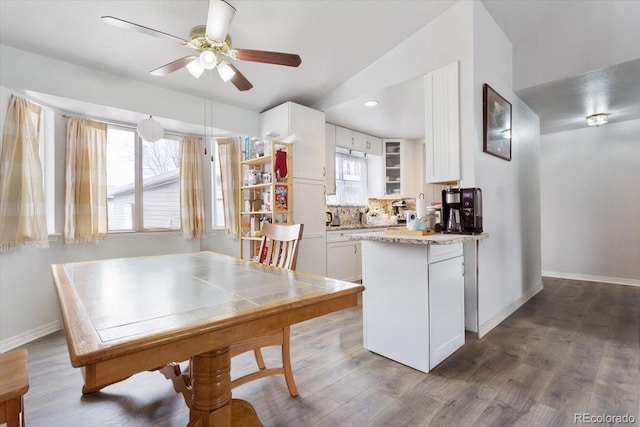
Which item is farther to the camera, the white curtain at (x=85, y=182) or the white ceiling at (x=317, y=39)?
the white curtain at (x=85, y=182)

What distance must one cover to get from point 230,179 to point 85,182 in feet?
5.09

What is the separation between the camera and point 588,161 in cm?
449

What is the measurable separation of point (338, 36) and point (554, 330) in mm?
3340

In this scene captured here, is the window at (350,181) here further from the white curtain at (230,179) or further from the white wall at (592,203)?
the white wall at (592,203)

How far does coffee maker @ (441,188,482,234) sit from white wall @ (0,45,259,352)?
2.90 meters

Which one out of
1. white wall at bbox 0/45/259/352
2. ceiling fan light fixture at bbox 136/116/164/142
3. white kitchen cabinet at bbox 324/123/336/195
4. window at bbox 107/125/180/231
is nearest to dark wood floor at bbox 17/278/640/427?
white wall at bbox 0/45/259/352

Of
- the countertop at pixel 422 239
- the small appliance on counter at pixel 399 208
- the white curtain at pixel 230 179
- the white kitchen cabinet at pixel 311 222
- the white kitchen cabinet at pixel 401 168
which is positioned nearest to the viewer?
the countertop at pixel 422 239

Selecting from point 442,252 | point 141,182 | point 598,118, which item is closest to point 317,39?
point 442,252

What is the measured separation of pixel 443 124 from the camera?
2.68 m

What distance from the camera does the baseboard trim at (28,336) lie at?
243 centimetres

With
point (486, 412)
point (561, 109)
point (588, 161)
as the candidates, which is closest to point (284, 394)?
point (486, 412)

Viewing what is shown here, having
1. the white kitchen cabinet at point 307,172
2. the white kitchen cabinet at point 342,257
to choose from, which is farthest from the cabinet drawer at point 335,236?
the white kitchen cabinet at point 307,172

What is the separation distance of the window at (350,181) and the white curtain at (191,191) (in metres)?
1.90

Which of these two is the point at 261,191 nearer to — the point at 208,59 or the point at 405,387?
the point at 208,59
